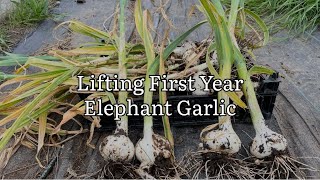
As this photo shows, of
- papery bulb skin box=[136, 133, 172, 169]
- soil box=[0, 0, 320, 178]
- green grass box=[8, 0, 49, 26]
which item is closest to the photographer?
papery bulb skin box=[136, 133, 172, 169]

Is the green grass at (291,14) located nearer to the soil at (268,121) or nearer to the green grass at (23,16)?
the soil at (268,121)

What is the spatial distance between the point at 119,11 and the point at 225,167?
0.67 m

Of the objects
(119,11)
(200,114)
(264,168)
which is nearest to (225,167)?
(264,168)

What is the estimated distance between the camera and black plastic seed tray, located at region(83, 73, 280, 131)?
1473mm

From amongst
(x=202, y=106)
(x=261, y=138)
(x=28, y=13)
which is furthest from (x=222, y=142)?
(x=28, y=13)

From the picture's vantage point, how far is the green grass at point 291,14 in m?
2.45

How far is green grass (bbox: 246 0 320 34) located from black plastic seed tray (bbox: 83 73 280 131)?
103cm

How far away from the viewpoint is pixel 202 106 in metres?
1.51

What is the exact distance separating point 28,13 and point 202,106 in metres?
1.58

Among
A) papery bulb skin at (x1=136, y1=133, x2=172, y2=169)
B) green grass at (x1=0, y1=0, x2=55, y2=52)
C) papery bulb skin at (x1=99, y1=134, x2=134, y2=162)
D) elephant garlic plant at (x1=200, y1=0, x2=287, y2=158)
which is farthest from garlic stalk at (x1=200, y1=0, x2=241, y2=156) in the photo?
green grass at (x1=0, y1=0, x2=55, y2=52)

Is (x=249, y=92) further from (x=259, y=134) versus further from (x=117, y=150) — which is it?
(x=117, y=150)

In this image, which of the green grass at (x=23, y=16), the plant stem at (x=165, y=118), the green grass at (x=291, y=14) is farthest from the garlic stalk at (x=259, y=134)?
the green grass at (x=23, y=16)

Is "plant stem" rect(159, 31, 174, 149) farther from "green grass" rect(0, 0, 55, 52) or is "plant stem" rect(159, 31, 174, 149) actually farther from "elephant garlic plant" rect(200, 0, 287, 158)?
"green grass" rect(0, 0, 55, 52)

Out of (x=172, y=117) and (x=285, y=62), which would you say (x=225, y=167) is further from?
(x=285, y=62)
